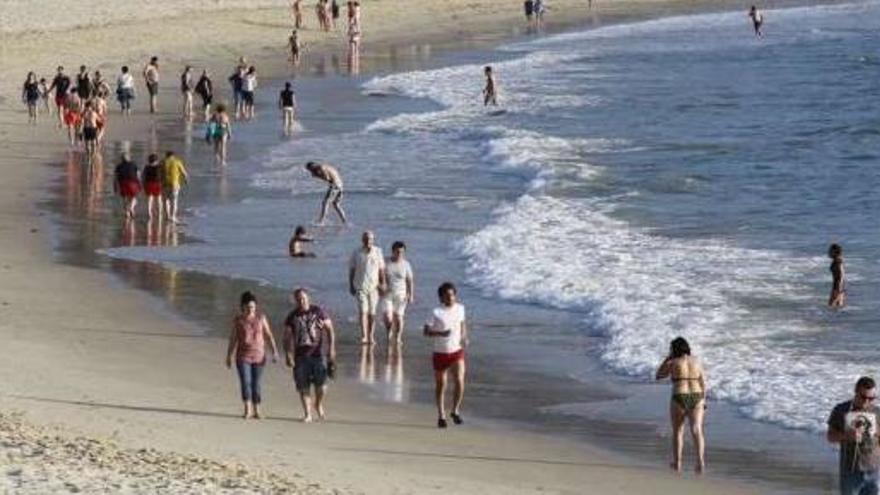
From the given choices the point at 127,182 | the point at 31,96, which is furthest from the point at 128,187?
the point at 31,96

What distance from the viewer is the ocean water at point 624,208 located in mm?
22141

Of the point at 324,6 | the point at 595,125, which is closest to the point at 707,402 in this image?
the point at 595,125

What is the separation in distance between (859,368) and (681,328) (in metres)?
2.57

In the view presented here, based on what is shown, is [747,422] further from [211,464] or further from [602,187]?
[602,187]

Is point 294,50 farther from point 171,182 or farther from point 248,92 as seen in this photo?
point 171,182

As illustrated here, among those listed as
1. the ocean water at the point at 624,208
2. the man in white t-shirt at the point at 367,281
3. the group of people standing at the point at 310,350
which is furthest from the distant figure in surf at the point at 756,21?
the group of people standing at the point at 310,350

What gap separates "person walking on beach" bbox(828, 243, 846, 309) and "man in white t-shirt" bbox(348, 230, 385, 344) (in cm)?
495

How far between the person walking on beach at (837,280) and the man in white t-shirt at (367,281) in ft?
16.2

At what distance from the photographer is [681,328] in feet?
73.6

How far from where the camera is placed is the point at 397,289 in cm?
2183

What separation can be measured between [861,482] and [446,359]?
5.00 m

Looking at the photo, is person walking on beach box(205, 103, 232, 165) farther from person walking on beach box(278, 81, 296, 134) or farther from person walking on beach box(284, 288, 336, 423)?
person walking on beach box(284, 288, 336, 423)

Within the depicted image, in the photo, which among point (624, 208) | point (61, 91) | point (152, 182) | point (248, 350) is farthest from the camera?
point (61, 91)

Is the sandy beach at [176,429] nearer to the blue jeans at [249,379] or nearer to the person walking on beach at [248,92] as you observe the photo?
the blue jeans at [249,379]
